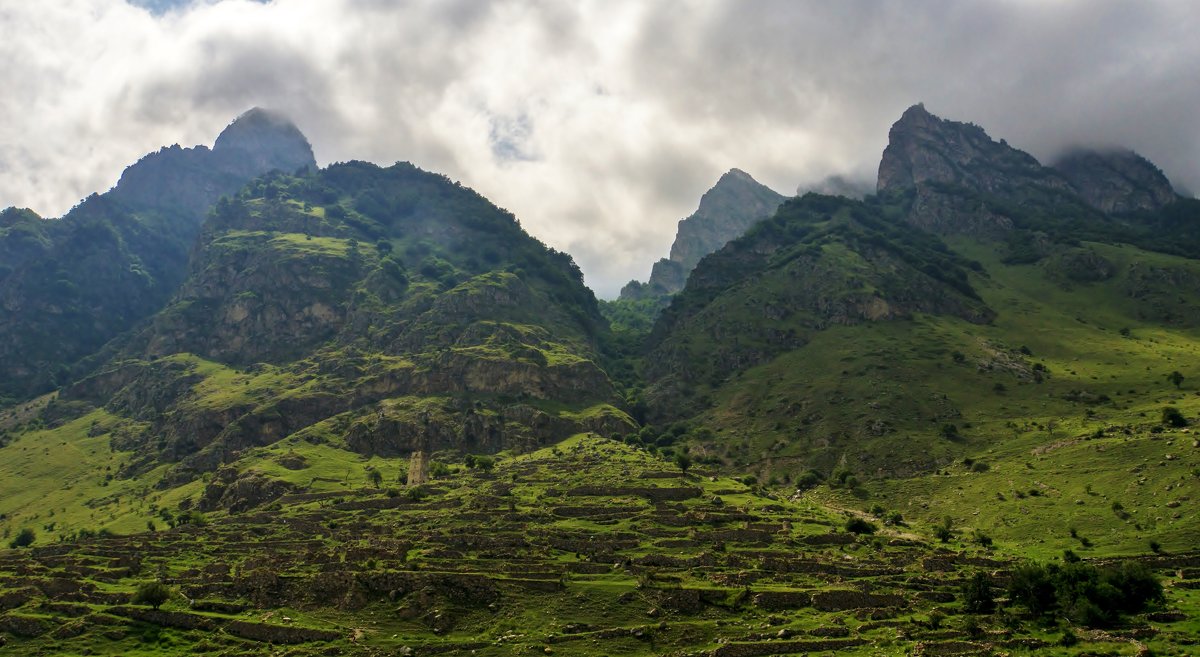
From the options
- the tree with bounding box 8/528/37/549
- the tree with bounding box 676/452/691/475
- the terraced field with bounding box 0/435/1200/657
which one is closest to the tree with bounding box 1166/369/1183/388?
the terraced field with bounding box 0/435/1200/657

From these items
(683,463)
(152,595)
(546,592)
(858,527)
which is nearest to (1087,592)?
(858,527)

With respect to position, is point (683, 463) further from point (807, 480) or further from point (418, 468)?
point (418, 468)

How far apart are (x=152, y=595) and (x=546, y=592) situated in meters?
38.9

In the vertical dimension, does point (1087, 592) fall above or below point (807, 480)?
below

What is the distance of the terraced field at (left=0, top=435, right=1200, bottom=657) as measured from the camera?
7206 centimetres

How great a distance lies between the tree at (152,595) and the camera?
8225 cm

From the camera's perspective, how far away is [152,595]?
82.2m

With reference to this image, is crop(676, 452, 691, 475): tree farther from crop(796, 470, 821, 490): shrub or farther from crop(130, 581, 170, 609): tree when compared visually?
crop(130, 581, 170, 609): tree

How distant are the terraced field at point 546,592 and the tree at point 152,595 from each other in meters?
0.80

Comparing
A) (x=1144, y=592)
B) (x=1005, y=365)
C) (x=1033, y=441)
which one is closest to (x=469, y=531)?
(x=1144, y=592)

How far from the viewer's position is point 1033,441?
14725 cm

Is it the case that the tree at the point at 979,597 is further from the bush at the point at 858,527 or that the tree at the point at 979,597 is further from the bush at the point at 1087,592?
the bush at the point at 858,527

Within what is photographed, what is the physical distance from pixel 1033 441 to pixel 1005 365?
2178 inches

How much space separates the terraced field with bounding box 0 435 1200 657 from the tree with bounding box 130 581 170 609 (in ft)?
2.63
